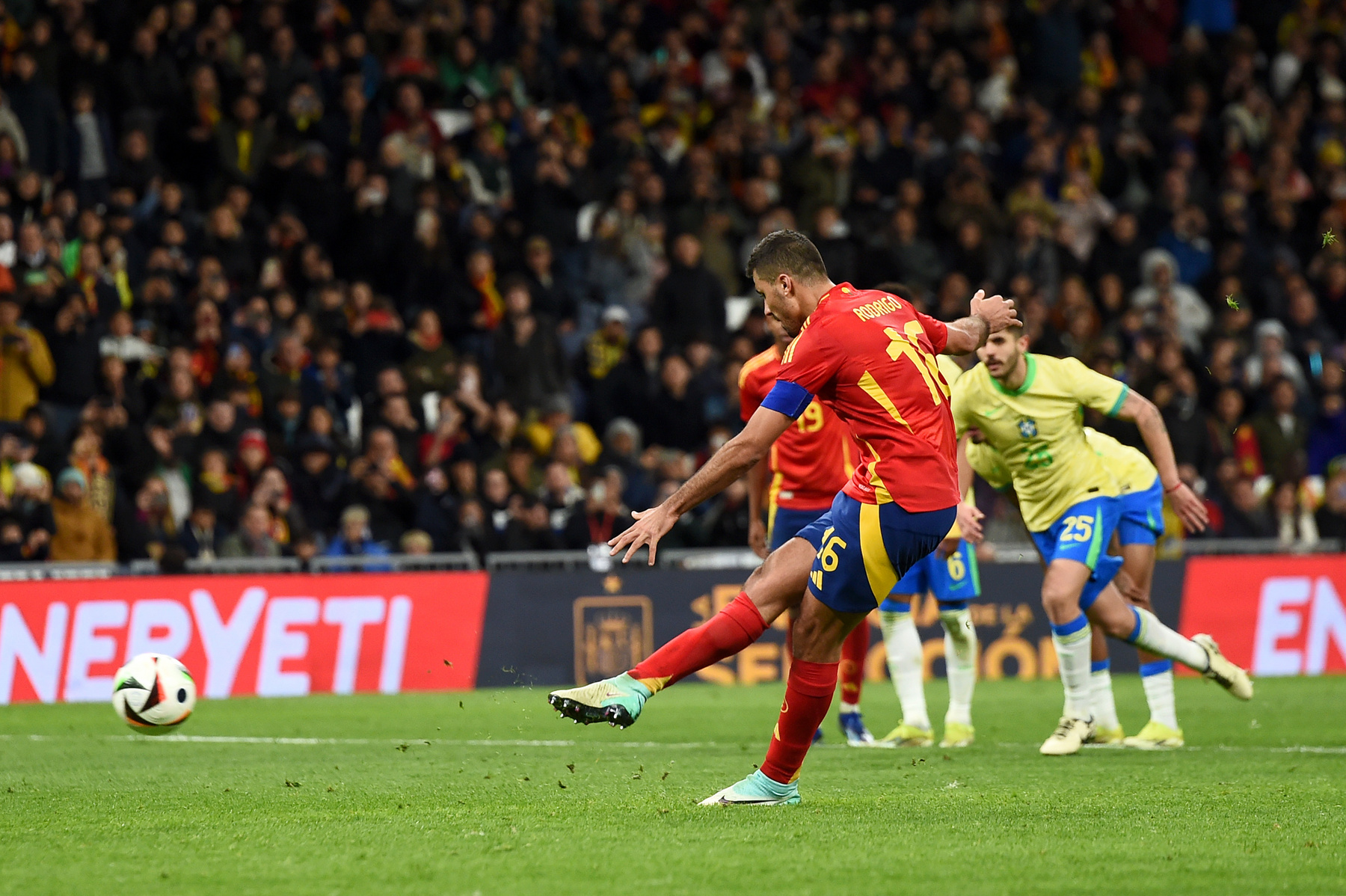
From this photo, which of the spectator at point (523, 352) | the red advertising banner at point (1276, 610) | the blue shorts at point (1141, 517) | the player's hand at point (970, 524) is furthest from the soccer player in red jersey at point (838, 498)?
the red advertising banner at point (1276, 610)

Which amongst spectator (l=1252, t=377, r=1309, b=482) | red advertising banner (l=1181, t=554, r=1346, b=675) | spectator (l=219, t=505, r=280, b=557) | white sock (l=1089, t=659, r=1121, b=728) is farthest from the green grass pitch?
spectator (l=1252, t=377, r=1309, b=482)

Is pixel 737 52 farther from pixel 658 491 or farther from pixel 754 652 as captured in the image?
pixel 754 652

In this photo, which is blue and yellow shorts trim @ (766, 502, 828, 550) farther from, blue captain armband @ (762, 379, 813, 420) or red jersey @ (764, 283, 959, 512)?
blue captain armband @ (762, 379, 813, 420)

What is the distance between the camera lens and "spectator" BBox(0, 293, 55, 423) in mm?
15891

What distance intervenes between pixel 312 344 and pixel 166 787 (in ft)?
31.4

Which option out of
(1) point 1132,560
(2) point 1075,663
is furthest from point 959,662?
(1) point 1132,560

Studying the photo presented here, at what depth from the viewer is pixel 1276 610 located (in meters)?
17.6

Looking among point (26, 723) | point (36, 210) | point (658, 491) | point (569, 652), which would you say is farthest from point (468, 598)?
point (36, 210)

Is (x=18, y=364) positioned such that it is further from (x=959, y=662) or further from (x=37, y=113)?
(x=959, y=662)

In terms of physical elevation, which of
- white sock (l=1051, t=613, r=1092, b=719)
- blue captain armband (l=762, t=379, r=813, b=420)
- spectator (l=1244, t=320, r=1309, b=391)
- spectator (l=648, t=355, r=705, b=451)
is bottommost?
white sock (l=1051, t=613, r=1092, b=719)

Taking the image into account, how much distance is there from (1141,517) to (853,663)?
2105mm

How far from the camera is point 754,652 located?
55.6ft

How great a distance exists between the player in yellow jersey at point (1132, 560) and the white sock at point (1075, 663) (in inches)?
24.8

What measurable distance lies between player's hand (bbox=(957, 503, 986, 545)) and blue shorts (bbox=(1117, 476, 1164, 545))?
2.05 m
